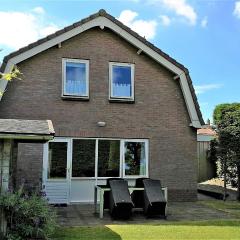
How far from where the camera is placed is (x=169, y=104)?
1716 centimetres

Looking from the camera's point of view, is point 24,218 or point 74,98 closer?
point 24,218

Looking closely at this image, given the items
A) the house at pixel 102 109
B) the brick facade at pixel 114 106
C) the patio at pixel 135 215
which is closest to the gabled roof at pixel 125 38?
the house at pixel 102 109

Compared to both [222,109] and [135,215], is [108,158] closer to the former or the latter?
[135,215]

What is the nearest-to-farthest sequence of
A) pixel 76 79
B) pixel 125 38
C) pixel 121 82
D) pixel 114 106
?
1. pixel 76 79
2. pixel 114 106
3. pixel 125 38
4. pixel 121 82

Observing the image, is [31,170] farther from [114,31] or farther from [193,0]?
[193,0]

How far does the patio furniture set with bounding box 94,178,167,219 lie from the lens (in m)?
12.2

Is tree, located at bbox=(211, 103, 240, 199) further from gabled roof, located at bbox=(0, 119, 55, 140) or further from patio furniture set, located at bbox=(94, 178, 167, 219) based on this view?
gabled roof, located at bbox=(0, 119, 55, 140)

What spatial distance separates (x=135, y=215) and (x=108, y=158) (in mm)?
3693

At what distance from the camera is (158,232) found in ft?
34.2

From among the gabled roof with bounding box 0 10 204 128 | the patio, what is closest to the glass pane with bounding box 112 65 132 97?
the gabled roof with bounding box 0 10 204 128

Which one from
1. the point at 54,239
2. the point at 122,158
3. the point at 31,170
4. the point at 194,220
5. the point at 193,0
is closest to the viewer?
the point at 54,239

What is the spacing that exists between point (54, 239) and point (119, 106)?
7.99 m

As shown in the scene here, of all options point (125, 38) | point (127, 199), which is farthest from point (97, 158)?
point (125, 38)

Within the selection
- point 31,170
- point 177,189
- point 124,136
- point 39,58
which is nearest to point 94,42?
point 39,58
